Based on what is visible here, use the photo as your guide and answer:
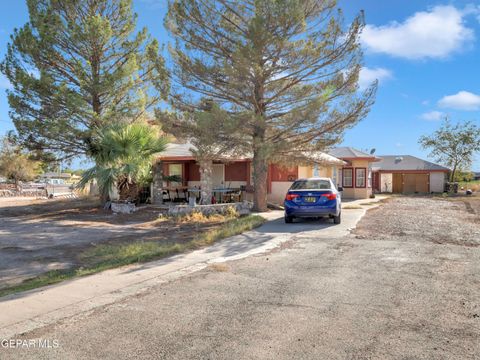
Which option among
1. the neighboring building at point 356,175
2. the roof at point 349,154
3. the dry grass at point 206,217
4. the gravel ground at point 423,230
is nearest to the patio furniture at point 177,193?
the dry grass at point 206,217

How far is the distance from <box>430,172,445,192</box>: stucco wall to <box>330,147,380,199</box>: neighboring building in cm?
1400

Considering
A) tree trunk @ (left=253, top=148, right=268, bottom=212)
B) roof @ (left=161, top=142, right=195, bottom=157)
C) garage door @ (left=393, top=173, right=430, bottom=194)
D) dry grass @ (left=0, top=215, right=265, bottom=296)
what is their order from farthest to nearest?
garage door @ (left=393, top=173, right=430, bottom=194) < roof @ (left=161, top=142, right=195, bottom=157) < tree trunk @ (left=253, top=148, right=268, bottom=212) < dry grass @ (left=0, top=215, right=265, bottom=296)

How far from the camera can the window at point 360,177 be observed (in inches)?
1172

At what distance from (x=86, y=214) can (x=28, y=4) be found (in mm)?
10244

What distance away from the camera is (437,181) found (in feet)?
132

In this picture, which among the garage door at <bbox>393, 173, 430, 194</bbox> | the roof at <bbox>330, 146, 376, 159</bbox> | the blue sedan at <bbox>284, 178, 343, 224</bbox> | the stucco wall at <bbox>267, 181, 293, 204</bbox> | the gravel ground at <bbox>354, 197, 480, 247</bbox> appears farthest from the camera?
the garage door at <bbox>393, 173, 430, 194</bbox>

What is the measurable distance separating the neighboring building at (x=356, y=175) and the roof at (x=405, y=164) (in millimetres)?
12249

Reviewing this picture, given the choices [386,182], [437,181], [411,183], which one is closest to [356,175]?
[411,183]

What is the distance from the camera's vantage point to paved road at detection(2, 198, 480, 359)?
367 cm

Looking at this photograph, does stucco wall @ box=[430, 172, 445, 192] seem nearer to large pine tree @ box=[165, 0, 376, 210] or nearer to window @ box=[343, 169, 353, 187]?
window @ box=[343, 169, 353, 187]

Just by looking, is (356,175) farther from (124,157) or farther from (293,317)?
→ (293,317)

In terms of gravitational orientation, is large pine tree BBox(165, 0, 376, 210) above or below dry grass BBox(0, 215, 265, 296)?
above

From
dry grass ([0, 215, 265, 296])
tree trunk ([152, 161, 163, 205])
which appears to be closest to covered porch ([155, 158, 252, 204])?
tree trunk ([152, 161, 163, 205])

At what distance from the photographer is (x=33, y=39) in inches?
685
